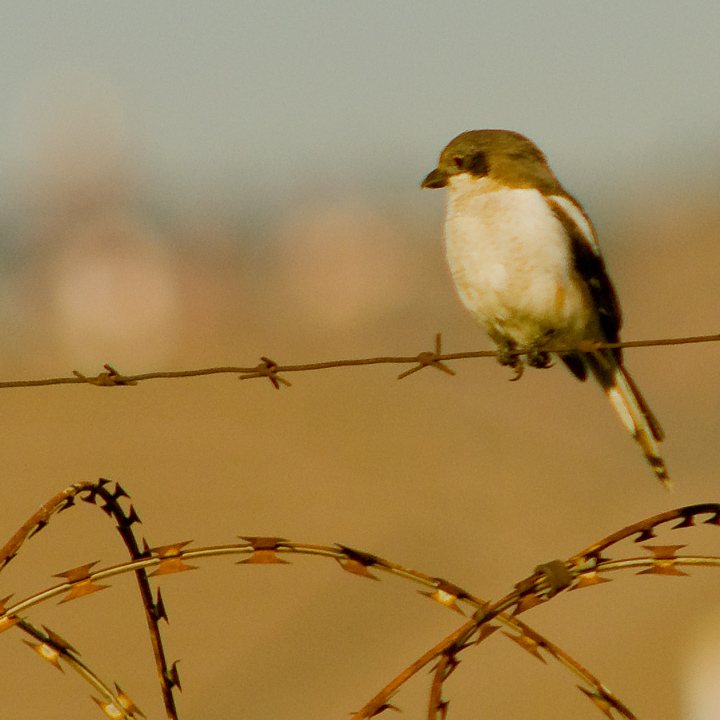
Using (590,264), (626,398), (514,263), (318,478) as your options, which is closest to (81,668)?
(514,263)

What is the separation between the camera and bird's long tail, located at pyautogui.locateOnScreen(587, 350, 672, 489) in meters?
5.83

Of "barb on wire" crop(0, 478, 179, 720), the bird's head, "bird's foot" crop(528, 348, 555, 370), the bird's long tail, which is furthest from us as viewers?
the bird's long tail

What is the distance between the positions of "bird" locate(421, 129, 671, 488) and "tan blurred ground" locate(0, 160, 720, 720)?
973 centimetres

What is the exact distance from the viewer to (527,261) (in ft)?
17.3

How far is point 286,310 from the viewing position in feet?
216

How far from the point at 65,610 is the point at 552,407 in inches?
1011

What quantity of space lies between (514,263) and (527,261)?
2.3 inches

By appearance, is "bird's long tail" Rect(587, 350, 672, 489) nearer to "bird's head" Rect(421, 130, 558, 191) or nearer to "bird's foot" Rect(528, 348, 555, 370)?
"bird's foot" Rect(528, 348, 555, 370)

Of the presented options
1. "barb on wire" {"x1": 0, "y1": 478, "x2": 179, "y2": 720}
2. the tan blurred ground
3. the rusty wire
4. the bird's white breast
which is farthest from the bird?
the tan blurred ground

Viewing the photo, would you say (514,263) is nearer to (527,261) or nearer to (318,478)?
(527,261)

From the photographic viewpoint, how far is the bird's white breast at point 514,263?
5.29 m

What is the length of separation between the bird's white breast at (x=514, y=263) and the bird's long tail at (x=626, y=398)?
1.32ft

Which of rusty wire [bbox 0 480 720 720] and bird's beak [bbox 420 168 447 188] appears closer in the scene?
rusty wire [bbox 0 480 720 720]

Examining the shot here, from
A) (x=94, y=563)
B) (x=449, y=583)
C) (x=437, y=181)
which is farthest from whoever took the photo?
(x=437, y=181)
